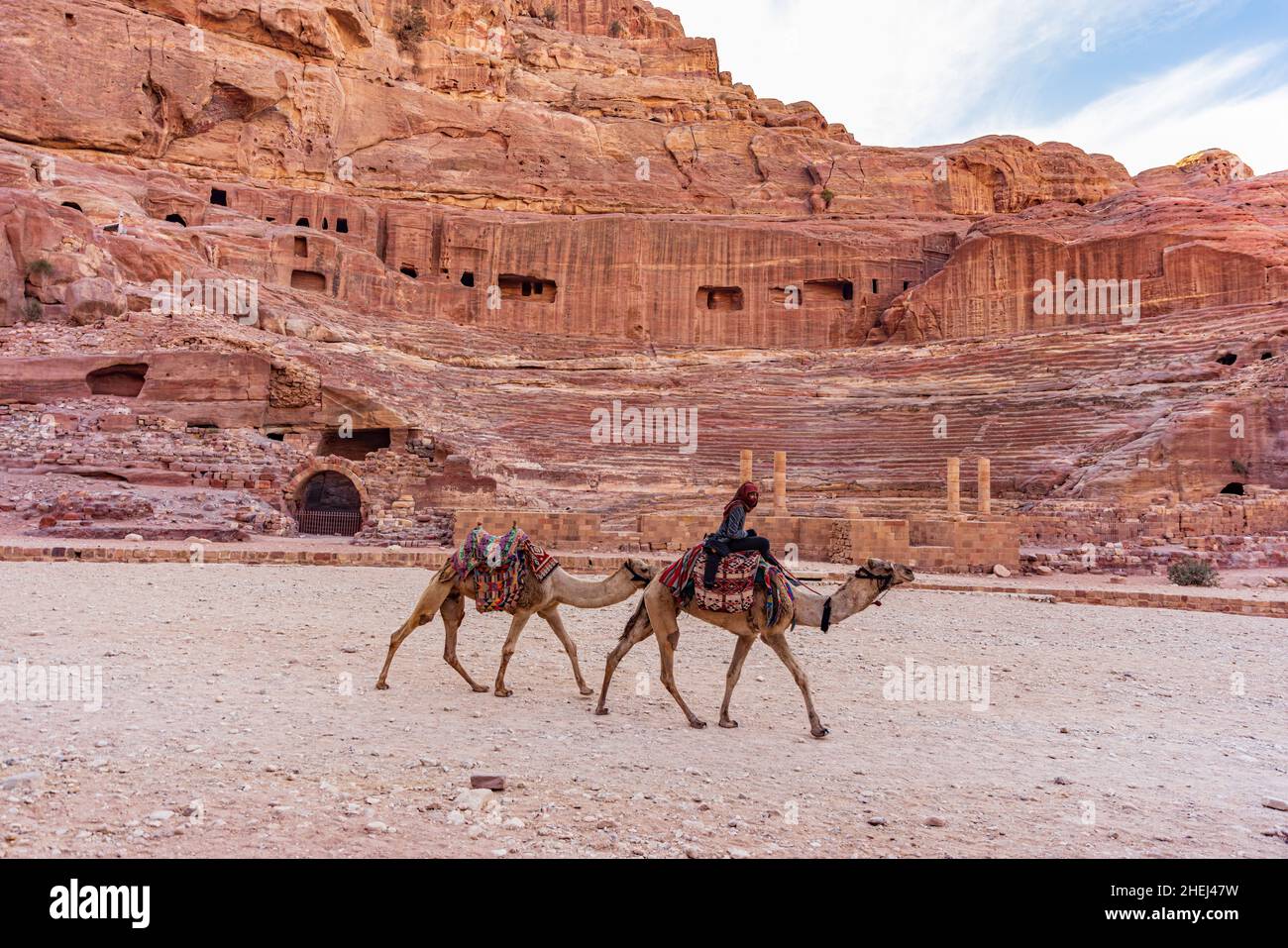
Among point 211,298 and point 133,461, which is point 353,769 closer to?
point 133,461

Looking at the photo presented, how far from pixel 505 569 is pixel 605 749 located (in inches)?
70.2

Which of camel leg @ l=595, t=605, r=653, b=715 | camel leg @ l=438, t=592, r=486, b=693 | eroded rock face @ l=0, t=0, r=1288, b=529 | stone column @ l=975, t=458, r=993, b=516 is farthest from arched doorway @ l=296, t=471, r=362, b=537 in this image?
camel leg @ l=595, t=605, r=653, b=715

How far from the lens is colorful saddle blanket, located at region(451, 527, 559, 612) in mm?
6012

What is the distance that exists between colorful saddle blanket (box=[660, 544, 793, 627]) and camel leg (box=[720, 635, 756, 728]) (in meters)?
0.28

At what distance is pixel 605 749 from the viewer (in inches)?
185

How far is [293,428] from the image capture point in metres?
22.6

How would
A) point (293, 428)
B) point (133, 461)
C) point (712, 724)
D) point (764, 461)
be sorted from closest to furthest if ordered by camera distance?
point (712, 724)
point (133, 461)
point (293, 428)
point (764, 461)

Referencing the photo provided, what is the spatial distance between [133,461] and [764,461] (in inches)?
695

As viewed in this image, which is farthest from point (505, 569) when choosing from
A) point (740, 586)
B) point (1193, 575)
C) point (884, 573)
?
point (1193, 575)

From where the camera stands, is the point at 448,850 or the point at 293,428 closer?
the point at 448,850

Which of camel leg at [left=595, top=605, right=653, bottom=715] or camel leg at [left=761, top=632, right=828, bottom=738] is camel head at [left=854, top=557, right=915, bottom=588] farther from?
camel leg at [left=595, top=605, right=653, bottom=715]

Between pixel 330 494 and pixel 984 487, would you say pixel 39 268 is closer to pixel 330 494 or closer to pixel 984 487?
pixel 330 494
